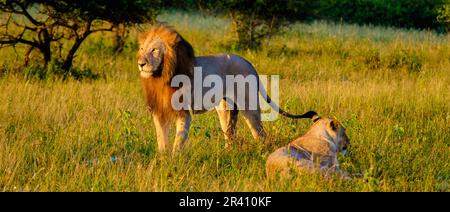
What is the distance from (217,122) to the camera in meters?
7.78

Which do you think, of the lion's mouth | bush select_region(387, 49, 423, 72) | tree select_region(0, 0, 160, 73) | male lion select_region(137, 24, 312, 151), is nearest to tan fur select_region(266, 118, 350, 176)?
male lion select_region(137, 24, 312, 151)

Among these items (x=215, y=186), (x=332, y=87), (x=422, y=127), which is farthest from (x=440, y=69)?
(x=215, y=186)

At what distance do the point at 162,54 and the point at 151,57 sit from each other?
3.7 inches

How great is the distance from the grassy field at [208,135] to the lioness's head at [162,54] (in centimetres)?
43

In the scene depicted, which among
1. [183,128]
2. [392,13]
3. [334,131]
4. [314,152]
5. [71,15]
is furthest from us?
[392,13]

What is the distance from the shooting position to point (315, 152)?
5.64 m

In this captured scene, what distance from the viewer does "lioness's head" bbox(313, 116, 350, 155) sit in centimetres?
581

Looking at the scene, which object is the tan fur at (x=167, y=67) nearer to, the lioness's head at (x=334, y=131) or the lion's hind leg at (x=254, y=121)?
the lion's hind leg at (x=254, y=121)

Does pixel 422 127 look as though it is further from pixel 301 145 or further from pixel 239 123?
pixel 301 145

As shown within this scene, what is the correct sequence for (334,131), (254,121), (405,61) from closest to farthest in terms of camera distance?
1. (334,131)
2. (254,121)
3. (405,61)

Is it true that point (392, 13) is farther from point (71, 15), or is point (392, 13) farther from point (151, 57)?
point (151, 57)

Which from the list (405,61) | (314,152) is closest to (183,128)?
(314,152)

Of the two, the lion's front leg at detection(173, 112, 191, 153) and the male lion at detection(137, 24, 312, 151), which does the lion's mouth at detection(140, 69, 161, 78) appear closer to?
the male lion at detection(137, 24, 312, 151)

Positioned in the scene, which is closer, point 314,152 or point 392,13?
point 314,152
